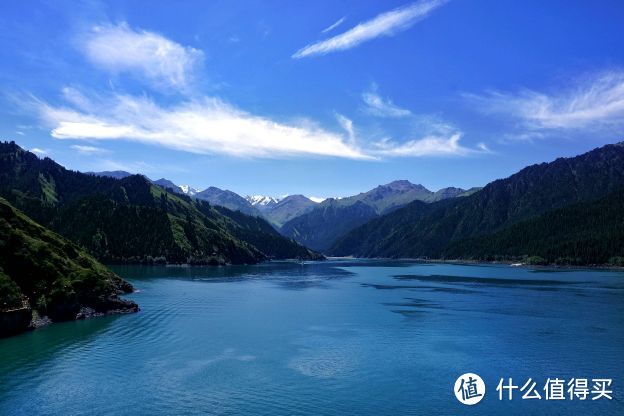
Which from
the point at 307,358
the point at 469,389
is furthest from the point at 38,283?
the point at 469,389

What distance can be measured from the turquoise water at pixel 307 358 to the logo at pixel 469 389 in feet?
3.08

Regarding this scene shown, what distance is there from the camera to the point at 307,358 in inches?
2783

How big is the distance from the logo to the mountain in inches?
2990

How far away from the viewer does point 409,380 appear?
59.6 meters

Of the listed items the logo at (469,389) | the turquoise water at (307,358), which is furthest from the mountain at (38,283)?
the logo at (469,389)

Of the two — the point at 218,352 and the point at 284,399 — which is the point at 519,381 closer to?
the point at 284,399

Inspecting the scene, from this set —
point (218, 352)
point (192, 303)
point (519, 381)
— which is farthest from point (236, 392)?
point (192, 303)

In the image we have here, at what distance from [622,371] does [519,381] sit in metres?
15.7

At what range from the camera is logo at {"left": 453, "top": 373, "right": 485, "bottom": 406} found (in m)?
52.7

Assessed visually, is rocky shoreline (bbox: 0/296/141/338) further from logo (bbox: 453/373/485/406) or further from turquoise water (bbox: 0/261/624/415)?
logo (bbox: 453/373/485/406)

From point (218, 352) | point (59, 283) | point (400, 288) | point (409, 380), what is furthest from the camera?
point (400, 288)

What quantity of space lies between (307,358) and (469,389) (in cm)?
2473

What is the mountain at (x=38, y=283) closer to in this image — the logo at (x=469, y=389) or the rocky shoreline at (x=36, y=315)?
the rocky shoreline at (x=36, y=315)

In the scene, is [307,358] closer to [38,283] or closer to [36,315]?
[36,315]
